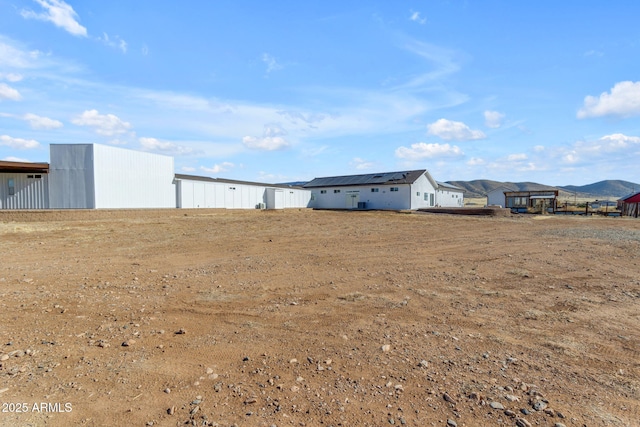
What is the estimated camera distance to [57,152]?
22.7 meters

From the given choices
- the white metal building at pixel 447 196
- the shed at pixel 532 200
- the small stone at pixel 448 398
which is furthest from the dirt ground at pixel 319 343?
the white metal building at pixel 447 196

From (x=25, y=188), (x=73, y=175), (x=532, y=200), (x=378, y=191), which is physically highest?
(x=73, y=175)

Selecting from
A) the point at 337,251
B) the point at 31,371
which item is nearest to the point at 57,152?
the point at 337,251

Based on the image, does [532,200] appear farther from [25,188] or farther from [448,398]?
[25,188]

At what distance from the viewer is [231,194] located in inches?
1299

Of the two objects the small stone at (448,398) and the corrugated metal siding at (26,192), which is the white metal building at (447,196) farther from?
the small stone at (448,398)

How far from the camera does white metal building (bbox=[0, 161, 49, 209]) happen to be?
74.3 ft

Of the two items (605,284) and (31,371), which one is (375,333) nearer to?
(31,371)

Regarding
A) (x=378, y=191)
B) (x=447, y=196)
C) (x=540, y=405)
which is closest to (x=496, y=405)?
(x=540, y=405)

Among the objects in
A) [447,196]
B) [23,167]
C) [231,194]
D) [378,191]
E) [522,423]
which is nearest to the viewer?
[522,423]

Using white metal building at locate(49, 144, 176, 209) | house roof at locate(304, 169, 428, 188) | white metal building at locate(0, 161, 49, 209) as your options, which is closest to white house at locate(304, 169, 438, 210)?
house roof at locate(304, 169, 428, 188)

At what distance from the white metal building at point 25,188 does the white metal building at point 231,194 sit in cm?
870

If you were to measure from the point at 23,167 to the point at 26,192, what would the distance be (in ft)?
5.71

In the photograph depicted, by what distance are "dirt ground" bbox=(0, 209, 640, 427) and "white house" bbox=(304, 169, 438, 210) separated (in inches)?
1142
